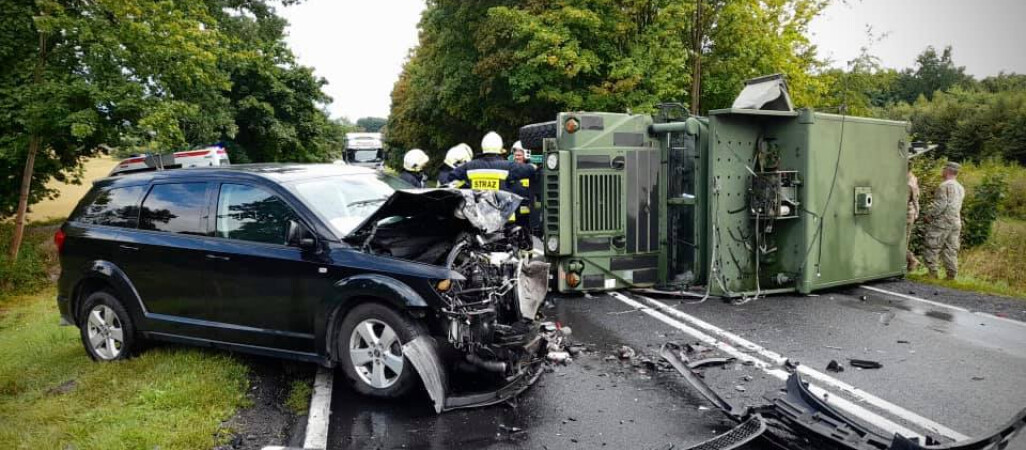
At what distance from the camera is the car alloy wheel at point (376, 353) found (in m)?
5.04

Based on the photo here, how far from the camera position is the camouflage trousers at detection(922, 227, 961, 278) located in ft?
34.4

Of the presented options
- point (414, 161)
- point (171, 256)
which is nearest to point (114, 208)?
point (171, 256)

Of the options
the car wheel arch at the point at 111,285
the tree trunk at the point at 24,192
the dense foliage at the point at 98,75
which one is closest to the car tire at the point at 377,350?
the car wheel arch at the point at 111,285

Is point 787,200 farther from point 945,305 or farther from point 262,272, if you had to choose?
point 262,272

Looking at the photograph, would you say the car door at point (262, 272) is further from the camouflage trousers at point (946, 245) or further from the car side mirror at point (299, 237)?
the camouflage trousers at point (946, 245)

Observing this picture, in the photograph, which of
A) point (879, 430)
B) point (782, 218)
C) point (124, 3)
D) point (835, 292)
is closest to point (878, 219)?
point (835, 292)

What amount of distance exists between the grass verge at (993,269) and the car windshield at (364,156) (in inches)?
1111

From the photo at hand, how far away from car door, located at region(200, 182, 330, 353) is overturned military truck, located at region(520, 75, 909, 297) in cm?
409

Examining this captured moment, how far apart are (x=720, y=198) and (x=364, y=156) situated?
1180 inches

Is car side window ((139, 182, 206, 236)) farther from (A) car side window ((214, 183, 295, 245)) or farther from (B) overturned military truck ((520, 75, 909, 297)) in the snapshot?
(B) overturned military truck ((520, 75, 909, 297))

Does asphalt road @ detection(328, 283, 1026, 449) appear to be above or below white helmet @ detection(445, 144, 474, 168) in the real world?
below

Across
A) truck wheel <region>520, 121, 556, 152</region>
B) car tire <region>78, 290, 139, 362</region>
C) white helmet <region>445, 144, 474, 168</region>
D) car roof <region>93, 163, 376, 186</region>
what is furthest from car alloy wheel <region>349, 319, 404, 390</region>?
truck wheel <region>520, 121, 556, 152</region>

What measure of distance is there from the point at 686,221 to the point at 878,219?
2.60 metres

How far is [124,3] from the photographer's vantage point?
12719mm
